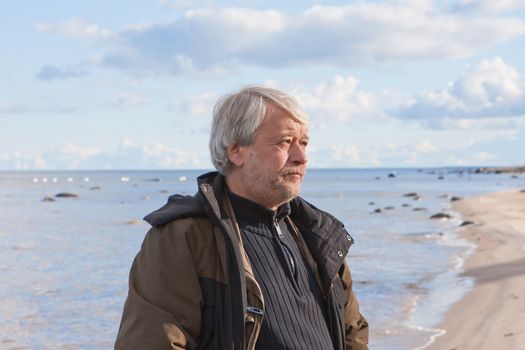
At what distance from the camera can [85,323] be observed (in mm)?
12969

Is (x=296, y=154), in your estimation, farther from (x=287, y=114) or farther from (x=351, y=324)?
(x=351, y=324)

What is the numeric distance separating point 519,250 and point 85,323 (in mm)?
12304

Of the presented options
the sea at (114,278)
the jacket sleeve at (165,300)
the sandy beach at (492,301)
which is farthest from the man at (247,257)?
the sea at (114,278)

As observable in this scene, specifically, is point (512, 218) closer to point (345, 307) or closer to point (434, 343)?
point (434, 343)

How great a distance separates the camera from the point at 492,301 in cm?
1330

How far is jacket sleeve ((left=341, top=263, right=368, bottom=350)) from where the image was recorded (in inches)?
152

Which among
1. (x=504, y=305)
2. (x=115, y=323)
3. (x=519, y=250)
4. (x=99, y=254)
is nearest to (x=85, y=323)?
(x=115, y=323)

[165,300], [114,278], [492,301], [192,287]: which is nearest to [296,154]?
[192,287]

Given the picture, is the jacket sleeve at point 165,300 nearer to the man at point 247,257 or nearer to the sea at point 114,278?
the man at point 247,257

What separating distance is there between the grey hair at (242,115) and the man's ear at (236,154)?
0.06 ft

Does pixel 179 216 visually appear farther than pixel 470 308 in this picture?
No

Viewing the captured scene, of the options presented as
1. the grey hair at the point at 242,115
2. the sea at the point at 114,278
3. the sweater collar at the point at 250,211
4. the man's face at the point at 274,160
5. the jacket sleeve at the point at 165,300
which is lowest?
the sea at the point at 114,278

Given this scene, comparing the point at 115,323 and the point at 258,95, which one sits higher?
the point at 258,95

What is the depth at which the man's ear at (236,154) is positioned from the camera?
3.51m
